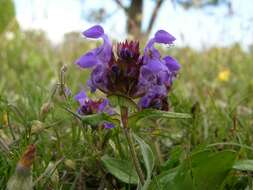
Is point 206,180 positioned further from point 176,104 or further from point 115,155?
point 176,104

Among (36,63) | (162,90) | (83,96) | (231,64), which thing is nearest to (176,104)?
(83,96)

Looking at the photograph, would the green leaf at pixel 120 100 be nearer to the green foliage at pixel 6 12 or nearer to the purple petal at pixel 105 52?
the purple petal at pixel 105 52

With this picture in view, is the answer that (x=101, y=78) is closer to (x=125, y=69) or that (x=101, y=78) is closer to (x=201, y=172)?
(x=125, y=69)

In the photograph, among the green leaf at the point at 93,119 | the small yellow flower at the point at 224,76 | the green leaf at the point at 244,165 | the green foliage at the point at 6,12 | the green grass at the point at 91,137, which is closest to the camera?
the green leaf at the point at 93,119

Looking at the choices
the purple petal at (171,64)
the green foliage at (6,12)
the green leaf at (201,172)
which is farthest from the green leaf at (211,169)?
the green foliage at (6,12)

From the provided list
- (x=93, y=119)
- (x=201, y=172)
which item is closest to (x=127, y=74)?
(x=93, y=119)
